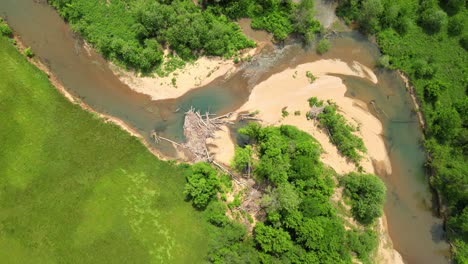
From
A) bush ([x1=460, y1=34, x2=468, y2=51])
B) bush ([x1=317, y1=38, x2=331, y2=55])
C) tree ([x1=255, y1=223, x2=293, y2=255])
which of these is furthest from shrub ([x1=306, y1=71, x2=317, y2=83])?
bush ([x1=460, y1=34, x2=468, y2=51])

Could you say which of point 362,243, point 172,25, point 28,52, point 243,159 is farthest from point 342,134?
point 28,52

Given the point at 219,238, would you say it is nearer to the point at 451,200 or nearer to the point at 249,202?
the point at 249,202

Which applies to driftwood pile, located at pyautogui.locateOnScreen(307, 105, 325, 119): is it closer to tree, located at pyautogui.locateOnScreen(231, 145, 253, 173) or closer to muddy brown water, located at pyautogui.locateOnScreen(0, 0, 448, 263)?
muddy brown water, located at pyautogui.locateOnScreen(0, 0, 448, 263)

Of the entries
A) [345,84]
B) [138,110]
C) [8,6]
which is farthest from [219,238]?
[8,6]

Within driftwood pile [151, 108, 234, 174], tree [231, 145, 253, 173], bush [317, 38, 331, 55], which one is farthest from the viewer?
bush [317, 38, 331, 55]

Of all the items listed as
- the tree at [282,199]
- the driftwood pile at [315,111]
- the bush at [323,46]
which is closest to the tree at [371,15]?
the bush at [323,46]

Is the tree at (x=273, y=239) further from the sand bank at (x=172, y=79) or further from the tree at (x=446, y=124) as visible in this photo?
the tree at (x=446, y=124)

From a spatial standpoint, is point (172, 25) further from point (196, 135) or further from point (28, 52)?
point (28, 52)
